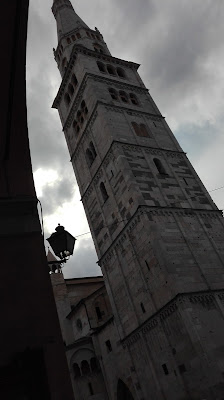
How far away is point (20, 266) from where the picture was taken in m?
4.75

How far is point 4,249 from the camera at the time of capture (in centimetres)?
471

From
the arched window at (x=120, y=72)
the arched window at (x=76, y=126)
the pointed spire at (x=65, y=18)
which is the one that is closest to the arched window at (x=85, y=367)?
the arched window at (x=76, y=126)

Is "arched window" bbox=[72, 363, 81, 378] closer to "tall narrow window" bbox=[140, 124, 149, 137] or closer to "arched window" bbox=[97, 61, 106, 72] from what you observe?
"tall narrow window" bbox=[140, 124, 149, 137]

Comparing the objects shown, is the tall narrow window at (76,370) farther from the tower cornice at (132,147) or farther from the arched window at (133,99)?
the arched window at (133,99)

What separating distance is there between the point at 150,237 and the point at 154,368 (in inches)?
240

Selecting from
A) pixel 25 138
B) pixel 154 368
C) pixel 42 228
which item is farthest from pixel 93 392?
pixel 25 138

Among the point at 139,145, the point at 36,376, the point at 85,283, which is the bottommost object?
the point at 36,376

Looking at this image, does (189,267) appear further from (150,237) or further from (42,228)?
(42,228)

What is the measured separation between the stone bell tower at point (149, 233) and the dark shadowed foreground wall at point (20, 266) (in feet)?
34.9

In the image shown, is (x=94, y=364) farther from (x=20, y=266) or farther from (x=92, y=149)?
(x=20, y=266)

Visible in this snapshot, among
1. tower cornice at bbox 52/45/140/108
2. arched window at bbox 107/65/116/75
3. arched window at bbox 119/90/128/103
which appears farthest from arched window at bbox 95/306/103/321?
arched window at bbox 107/65/116/75

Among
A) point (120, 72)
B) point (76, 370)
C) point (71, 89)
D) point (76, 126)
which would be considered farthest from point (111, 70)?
point (76, 370)

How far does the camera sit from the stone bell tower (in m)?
14.3

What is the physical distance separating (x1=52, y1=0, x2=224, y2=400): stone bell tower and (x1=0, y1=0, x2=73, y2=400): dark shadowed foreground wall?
1064 cm
